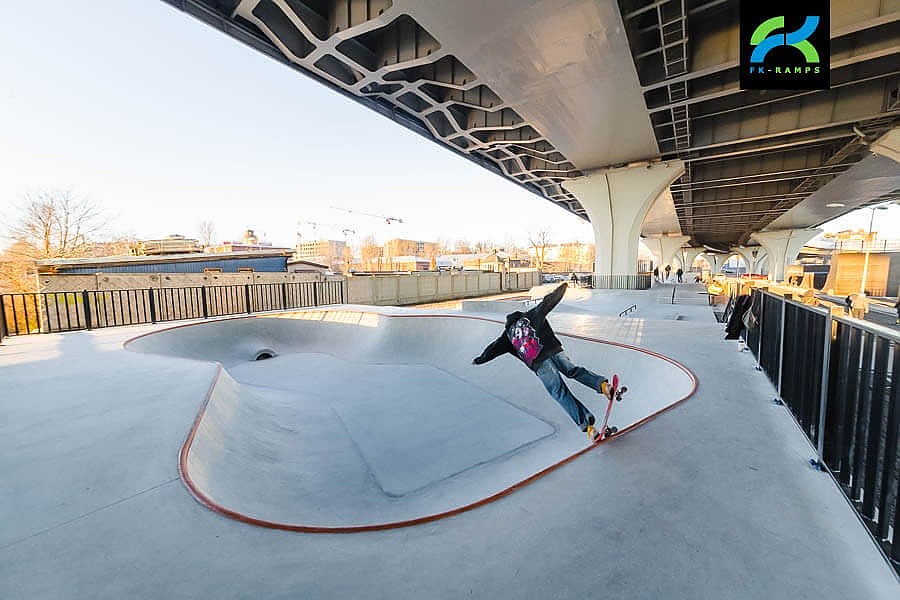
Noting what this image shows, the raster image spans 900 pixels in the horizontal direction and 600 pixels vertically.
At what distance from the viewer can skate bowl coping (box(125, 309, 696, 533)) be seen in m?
3.47

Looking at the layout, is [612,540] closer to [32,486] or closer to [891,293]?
[32,486]

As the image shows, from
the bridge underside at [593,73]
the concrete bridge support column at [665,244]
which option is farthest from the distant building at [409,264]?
the bridge underside at [593,73]

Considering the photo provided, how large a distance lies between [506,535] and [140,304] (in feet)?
64.7

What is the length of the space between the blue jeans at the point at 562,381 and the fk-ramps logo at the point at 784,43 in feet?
30.1

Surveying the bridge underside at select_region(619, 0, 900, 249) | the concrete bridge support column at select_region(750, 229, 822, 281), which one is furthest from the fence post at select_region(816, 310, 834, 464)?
the concrete bridge support column at select_region(750, 229, 822, 281)

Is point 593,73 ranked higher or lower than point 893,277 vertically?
higher

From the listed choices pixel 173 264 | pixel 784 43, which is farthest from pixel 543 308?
pixel 173 264

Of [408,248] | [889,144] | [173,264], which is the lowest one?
[173,264]

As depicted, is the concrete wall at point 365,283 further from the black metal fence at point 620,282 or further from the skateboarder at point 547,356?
the skateboarder at point 547,356

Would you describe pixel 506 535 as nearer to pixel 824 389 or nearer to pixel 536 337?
pixel 536 337

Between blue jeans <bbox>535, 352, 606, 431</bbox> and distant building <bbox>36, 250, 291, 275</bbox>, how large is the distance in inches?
817

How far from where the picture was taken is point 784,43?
8.06m

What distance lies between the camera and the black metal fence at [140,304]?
11.6m

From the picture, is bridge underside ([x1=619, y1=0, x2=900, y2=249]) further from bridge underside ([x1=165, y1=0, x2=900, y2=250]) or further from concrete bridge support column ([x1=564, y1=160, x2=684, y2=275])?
concrete bridge support column ([x1=564, y1=160, x2=684, y2=275])
